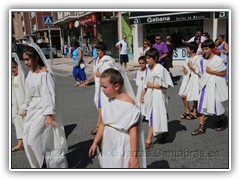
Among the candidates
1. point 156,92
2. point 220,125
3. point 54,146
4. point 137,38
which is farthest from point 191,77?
point 137,38

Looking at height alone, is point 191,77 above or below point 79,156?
above

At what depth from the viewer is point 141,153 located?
9.29 feet

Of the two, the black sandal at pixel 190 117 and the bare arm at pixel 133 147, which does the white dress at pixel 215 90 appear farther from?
the bare arm at pixel 133 147

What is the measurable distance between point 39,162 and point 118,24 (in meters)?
16.7

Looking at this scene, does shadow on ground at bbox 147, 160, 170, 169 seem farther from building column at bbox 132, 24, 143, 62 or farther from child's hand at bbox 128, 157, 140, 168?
building column at bbox 132, 24, 143, 62

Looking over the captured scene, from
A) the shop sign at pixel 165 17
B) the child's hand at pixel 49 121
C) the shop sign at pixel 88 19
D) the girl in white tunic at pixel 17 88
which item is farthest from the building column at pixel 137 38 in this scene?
the child's hand at pixel 49 121

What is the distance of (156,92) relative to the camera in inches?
171

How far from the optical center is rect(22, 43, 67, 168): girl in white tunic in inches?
130

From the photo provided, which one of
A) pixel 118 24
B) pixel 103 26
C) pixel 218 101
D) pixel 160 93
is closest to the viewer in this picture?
pixel 160 93

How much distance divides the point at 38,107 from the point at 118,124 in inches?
50.5

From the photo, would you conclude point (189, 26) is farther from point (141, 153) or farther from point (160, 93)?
point (141, 153)

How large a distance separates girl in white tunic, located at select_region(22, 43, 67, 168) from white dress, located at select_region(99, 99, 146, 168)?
0.94 m

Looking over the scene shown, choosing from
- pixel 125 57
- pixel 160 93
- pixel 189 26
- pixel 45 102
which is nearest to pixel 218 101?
pixel 160 93

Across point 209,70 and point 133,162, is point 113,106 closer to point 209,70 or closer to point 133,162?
point 133,162
